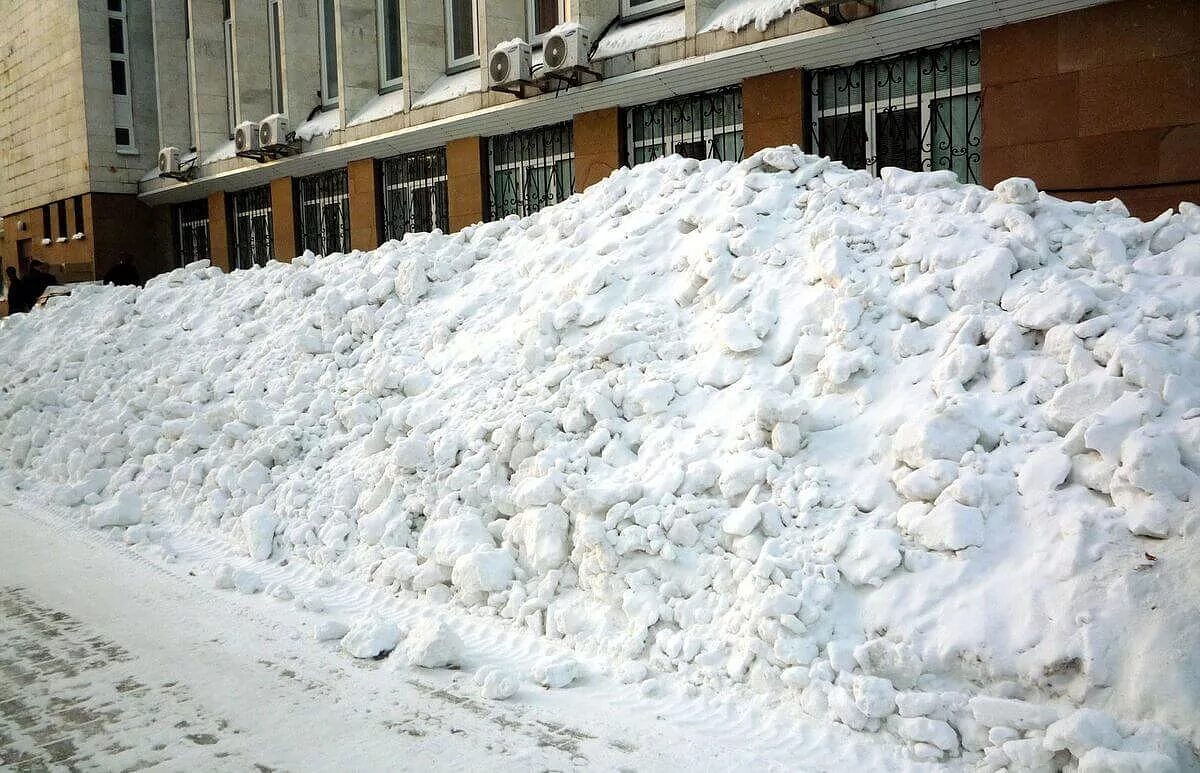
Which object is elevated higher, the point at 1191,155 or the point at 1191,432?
the point at 1191,155

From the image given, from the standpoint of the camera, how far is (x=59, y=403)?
28.4 feet

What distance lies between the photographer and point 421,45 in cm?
1380

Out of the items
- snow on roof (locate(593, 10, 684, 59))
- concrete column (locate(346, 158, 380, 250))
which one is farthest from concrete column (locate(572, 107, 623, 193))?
concrete column (locate(346, 158, 380, 250))

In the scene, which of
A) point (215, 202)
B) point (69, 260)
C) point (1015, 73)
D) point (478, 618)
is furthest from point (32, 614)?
point (69, 260)

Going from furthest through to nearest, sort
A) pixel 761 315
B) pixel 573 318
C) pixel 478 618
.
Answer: pixel 573 318
pixel 761 315
pixel 478 618

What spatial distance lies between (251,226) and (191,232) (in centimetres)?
321

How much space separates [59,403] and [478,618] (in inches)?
257

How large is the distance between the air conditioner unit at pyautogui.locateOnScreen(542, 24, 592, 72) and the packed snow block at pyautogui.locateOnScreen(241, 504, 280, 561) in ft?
23.2

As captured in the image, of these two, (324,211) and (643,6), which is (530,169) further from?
(324,211)

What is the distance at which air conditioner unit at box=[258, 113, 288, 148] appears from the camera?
15516mm

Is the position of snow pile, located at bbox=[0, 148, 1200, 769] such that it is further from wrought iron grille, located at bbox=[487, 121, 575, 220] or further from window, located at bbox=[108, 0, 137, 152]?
window, located at bbox=[108, 0, 137, 152]

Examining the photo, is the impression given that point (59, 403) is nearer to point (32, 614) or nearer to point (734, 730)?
point (32, 614)

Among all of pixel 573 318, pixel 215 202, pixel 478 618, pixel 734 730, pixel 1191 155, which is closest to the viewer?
pixel 734 730

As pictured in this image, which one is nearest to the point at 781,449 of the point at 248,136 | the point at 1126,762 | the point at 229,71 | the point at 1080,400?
the point at 1080,400
